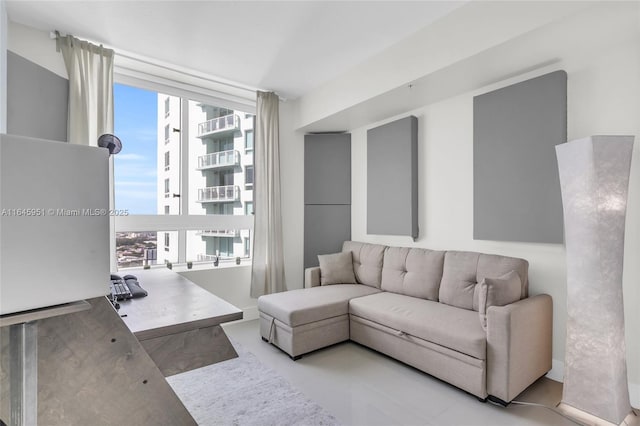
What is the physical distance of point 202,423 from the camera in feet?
6.24

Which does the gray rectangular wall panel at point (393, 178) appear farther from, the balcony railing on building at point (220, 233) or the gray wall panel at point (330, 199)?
the balcony railing on building at point (220, 233)

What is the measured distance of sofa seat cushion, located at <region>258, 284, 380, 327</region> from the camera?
8.82ft

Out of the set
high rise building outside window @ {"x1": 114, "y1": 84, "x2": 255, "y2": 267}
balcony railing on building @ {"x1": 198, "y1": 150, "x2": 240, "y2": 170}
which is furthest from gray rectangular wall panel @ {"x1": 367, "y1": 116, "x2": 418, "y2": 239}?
balcony railing on building @ {"x1": 198, "y1": 150, "x2": 240, "y2": 170}

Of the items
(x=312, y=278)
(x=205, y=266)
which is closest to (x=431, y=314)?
(x=312, y=278)

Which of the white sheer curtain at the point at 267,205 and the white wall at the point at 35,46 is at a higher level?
the white wall at the point at 35,46

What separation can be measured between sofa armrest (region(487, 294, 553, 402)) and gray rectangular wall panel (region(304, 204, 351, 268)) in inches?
89.3

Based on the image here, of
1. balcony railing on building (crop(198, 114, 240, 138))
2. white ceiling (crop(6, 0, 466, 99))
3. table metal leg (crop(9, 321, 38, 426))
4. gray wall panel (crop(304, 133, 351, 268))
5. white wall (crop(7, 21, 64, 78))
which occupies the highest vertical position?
white ceiling (crop(6, 0, 466, 99))

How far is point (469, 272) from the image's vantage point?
2664mm

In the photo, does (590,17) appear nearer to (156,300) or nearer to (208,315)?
(208,315)

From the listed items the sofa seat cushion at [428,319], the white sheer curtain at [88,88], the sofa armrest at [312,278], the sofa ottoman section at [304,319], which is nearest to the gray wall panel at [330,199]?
the sofa armrest at [312,278]

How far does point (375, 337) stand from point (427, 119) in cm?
218

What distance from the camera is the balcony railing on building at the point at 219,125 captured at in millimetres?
3756

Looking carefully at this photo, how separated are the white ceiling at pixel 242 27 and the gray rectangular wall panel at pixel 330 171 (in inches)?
41.8

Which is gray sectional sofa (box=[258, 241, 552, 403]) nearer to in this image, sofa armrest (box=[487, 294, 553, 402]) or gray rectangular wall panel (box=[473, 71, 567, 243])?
sofa armrest (box=[487, 294, 553, 402])
